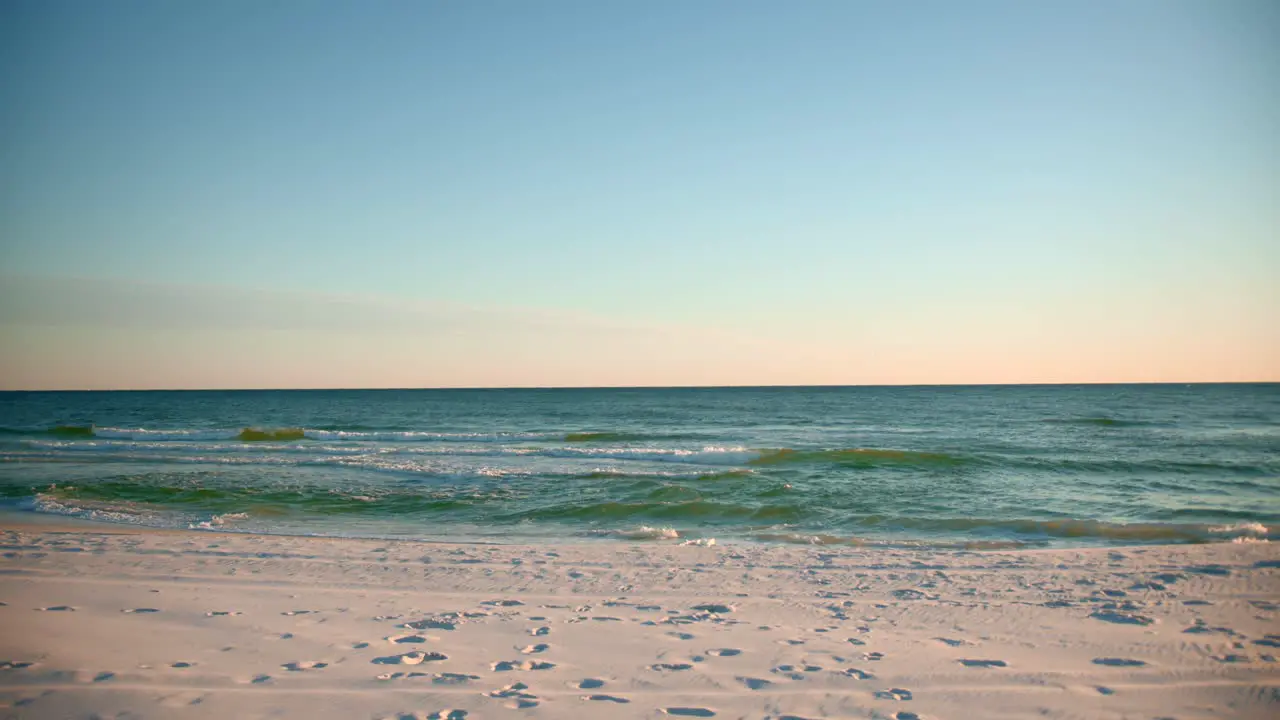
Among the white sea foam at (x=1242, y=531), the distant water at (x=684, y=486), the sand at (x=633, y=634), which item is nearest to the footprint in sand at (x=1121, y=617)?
the sand at (x=633, y=634)

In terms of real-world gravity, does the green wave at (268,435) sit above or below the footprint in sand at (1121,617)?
below

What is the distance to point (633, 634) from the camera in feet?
20.5

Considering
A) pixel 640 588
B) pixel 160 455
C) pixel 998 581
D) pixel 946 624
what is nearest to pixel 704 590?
pixel 640 588

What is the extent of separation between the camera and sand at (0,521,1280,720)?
485 cm

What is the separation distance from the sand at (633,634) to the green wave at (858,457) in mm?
13260

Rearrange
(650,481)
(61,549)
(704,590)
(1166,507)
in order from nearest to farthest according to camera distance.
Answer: (704,590) < (61,549) < (1166,507) < (650,481)

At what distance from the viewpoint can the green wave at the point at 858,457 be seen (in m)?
23.2

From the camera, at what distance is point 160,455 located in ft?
82.0

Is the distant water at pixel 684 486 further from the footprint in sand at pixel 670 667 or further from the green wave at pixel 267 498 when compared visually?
the footprint in sand at pixel 670 667

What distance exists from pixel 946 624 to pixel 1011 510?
902 cm

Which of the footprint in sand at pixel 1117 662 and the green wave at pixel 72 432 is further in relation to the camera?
the green wave at pixel 72 432

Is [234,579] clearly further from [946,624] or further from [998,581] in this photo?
[998,581]

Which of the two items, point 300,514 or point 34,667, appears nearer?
point 34,667

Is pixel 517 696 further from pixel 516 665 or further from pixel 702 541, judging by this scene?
pixel 702 541
